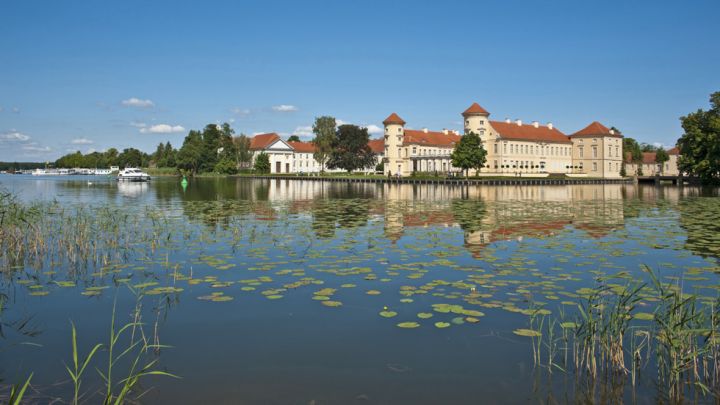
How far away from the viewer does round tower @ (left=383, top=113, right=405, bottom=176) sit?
330 ft

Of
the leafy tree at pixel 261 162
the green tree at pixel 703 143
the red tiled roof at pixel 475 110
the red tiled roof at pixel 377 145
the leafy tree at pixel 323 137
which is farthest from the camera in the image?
the red tiled roof at pixel 377 145

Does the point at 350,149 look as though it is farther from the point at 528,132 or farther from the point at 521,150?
the point at 528,132

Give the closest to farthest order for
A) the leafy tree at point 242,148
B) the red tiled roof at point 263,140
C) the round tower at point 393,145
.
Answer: the round tower at point 393,145 → the leafy tree at point 242,148 → the red tiled roof at point 263,140

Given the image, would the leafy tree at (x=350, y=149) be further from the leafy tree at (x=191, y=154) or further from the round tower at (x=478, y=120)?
the leafy tree at (x=191, y=154)

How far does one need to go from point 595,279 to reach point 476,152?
239 feet

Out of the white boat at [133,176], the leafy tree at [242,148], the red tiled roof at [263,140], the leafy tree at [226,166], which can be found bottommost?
the white boat at [133,176]

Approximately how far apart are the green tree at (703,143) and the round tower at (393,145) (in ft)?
157

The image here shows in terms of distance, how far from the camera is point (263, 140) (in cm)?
13588

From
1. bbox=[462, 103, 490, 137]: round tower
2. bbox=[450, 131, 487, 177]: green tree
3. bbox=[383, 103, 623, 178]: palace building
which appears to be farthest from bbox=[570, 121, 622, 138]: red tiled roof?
bbox=[450, 131, 487, 177]: green tree

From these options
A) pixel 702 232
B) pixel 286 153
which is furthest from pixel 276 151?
pixel 702 232

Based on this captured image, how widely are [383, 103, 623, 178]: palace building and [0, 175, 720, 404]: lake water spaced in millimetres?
82472

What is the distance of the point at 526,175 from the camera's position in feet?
316

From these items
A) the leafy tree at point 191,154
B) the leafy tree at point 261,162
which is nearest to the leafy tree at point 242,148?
the leafy tree at point 261,162

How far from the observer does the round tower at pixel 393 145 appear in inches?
3954
